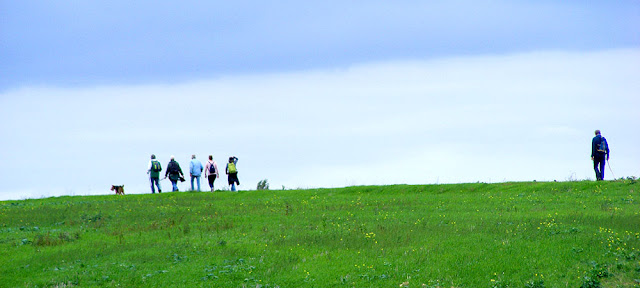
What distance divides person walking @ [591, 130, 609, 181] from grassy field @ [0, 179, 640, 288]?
2.80 metres

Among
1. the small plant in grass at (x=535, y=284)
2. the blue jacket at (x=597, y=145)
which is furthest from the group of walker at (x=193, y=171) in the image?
the small plant in grass at (x=535, y=284)

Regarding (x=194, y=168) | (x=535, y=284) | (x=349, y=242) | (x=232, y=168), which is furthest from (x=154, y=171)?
(x=535, y=284)

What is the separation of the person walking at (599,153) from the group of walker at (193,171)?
834 inches

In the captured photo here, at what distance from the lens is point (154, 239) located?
25297mm

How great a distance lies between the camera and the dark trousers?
36.7 meters

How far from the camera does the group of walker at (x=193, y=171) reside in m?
44.6

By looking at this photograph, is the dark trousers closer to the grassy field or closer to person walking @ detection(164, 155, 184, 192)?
the grassy field

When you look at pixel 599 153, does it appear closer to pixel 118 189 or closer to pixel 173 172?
pixel 173 172

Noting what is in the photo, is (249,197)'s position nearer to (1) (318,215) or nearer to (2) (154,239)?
(1) (318,215)

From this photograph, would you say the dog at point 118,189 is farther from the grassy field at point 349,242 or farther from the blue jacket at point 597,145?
the blue jacket at point 597,145

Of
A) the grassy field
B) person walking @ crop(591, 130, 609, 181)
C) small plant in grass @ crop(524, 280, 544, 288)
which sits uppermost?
person walking @ crop(591, 130, 609, 181)

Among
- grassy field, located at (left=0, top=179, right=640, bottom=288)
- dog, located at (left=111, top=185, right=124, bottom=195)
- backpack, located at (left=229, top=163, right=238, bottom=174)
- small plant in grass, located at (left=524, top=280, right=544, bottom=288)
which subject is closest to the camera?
small plant in grass, located at (left=524, top=280, right=544, bottom=288)

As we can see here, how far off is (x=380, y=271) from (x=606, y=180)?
2017 cm

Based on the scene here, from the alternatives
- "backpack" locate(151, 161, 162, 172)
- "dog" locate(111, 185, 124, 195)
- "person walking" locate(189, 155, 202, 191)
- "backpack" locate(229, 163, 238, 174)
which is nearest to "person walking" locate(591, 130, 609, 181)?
"backpack" locate(229, 163, 238, 174)
